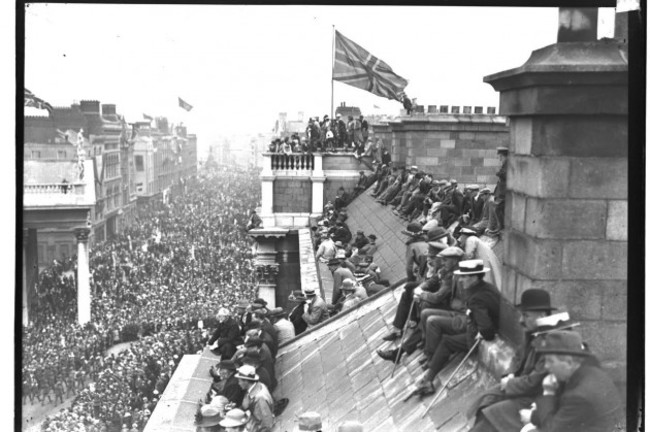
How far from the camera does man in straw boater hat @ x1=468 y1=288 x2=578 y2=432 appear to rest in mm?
6137

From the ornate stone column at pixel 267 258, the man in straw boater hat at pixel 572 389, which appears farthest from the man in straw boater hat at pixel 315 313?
the ornate stone column at pixel 267 258

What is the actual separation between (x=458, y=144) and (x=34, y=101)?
18.6 m

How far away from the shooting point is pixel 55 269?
13.0m

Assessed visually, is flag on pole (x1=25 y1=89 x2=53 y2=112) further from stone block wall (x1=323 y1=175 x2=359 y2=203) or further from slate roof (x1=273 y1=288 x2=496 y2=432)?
stone block wall (x1=323 y1=175 x2=359 y2=203)

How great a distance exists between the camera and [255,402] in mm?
8812

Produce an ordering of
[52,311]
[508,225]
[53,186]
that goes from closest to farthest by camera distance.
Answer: [508,225] < [52,311] < [53,186]

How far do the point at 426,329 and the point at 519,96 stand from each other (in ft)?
7.84

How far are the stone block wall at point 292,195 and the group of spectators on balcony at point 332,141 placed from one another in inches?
49.7

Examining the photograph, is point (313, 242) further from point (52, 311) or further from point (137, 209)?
point (52, 311)

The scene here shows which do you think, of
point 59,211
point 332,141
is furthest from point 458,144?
point 59,211

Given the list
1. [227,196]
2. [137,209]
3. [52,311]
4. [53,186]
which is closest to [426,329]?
[52,311]

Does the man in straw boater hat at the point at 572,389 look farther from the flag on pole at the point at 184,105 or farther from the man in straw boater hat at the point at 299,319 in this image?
the flag on pole at the point at 184,105

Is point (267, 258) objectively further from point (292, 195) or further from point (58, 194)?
point (58, 194)

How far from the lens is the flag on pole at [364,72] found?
22.6 metres
